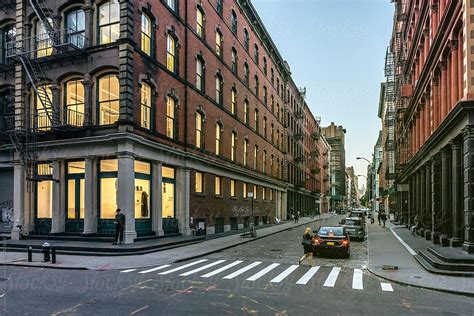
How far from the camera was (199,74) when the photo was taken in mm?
32688

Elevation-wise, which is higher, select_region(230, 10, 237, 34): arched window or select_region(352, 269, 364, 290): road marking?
select_region(230, 10, 237, 34): arched window

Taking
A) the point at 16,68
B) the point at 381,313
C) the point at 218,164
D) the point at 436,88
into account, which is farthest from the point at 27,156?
the point at 436,88

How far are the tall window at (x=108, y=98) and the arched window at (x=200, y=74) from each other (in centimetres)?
938

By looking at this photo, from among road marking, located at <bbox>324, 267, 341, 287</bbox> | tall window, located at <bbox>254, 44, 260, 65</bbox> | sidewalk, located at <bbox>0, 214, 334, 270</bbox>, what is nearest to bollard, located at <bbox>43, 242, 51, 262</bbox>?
sidewalk, located at <bbox>0, 214, 334, 270</bbox>

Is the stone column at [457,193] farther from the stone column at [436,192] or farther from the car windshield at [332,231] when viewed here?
the car windshield at [332,231]

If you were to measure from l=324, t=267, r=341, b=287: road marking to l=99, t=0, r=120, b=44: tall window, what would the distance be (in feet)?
54.2

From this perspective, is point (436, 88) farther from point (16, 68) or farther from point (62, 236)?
point (16, 68)

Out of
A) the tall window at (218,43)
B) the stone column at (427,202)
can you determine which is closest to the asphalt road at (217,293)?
the stone column at (427,202)

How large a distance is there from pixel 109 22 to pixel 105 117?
A: 5.26 m

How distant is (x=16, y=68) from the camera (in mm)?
26094

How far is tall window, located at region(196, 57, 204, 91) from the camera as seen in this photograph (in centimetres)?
3231

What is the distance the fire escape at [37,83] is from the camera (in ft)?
78.8

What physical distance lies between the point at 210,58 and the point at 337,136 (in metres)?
145

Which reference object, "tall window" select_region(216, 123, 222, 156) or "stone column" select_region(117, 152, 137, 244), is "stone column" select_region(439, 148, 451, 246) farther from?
"tall window" select_region(216, 123, 222, 156)
